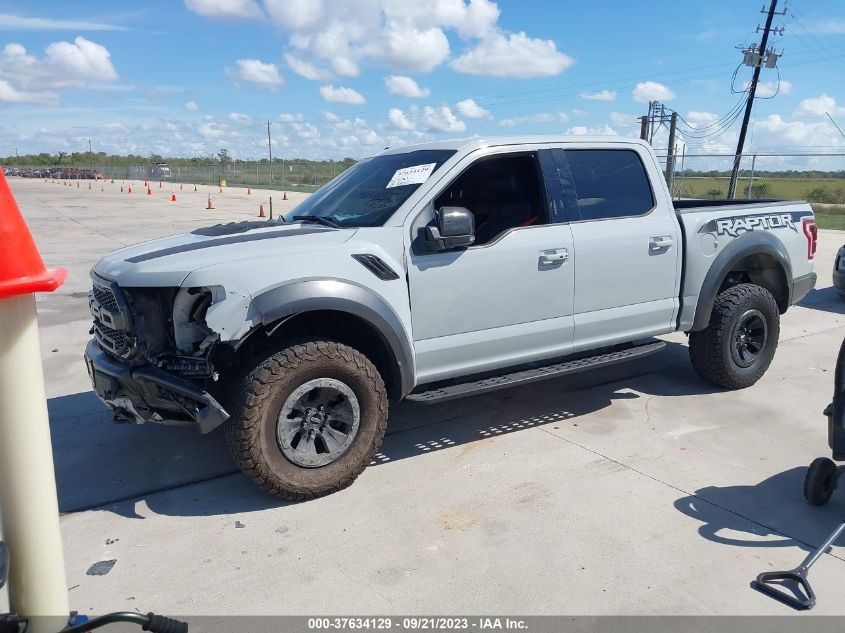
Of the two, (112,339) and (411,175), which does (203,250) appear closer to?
(112,339)

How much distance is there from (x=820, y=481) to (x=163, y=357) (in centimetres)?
358

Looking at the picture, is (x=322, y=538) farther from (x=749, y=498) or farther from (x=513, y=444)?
(x=749, y=498)

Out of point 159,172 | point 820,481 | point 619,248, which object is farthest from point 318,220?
point 159,172

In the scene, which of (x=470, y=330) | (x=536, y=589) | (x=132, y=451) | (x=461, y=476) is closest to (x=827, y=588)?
(x=536, y=589)

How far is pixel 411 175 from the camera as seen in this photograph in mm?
4477

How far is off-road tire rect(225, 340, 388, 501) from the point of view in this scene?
3.67m

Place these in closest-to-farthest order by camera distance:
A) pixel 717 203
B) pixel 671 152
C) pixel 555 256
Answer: pixel 555 256 → pixel 717 203 → pixel 671 152

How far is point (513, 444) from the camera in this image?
4.69 m

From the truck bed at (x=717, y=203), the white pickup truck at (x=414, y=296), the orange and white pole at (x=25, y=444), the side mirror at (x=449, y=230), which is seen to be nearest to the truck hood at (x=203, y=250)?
the white pickup truck at (x=414, y=296)

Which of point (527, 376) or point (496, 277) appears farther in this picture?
point (527, 376)

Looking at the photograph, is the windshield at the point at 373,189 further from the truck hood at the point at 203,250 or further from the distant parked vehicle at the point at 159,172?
the distant parked vehicle at the point at 159,172

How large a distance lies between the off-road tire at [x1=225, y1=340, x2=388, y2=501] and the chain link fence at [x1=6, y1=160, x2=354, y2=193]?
1251 inches

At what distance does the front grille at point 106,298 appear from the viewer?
12.3ft

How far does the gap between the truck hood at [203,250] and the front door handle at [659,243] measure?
2309 millimetres
